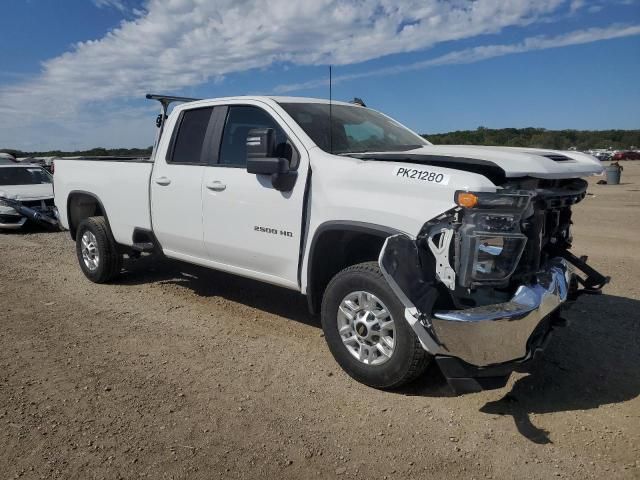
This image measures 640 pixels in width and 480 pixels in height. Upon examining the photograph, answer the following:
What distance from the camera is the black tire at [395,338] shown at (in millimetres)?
3635

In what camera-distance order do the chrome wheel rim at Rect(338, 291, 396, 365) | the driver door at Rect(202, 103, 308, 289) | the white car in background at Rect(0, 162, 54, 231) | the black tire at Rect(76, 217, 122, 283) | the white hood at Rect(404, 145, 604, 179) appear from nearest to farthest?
the white hood at Rect(404, 145, 604, 179), the chrome wheel rim at Rect(338, 291, 396, 365), the driver door at Rect(202, 103, 308, 289), the black tire at Rect(76, 217, 122, 283), the white car in background at Rect(0, 162, 54, 231)

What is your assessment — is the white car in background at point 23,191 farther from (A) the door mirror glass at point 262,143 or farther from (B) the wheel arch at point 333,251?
(B) the wheel arch at point 333,251

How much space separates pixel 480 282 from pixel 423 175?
2.49ft

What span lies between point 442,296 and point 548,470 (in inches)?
45.2

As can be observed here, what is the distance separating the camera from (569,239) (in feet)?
14.3

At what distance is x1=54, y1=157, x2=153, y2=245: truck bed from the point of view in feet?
19.9

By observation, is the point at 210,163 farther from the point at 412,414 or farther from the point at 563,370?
the point at 563,370

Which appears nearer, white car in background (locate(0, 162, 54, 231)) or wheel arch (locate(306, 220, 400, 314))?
wheel arch (locate(306, 220, 400, 314))

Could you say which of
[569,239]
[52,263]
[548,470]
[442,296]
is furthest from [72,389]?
[52,263]

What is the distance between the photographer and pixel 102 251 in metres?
6.78

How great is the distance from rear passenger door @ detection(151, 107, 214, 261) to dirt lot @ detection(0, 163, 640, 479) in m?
0.77

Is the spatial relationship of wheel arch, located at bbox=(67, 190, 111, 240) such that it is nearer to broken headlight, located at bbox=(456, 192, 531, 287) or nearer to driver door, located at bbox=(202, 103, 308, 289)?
driver door, located at bbox=(202, 103, 308, 289)

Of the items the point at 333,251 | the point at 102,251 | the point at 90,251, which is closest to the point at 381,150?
the point at 333,251

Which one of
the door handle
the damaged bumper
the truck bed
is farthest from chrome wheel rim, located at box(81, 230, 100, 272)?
the damaged bumper
